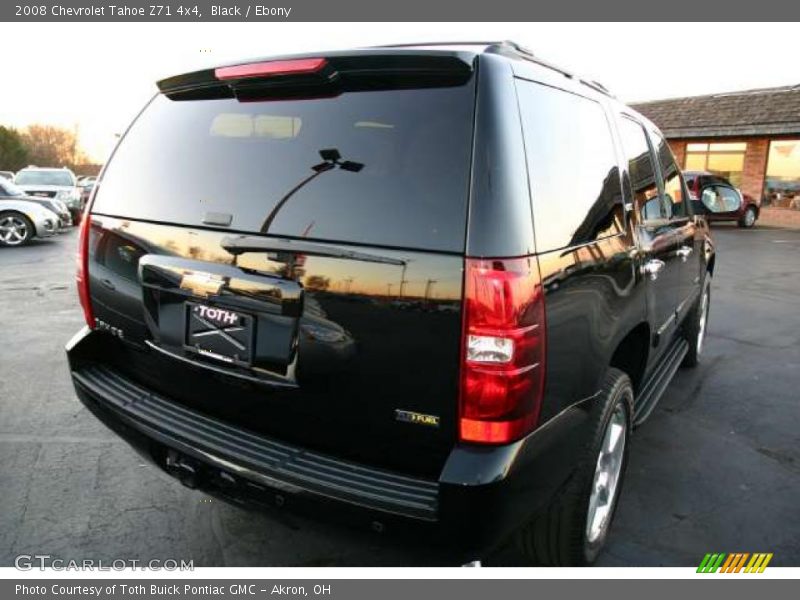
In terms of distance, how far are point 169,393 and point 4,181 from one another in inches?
554

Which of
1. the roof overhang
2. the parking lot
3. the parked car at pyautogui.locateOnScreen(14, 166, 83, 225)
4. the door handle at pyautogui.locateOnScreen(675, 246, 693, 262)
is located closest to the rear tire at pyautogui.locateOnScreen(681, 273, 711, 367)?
the parking lot

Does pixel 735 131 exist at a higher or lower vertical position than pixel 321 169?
higher

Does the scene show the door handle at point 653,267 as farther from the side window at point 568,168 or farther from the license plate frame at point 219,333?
the license plate frame at point 219,333

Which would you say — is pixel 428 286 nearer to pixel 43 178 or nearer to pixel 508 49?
pixel 508 49

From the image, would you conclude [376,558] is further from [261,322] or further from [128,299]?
[128,299]

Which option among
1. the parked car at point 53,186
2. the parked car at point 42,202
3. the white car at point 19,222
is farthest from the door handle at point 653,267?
→ the parked car at point 53,186

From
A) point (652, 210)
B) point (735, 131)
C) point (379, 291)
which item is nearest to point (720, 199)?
point (652, 210)

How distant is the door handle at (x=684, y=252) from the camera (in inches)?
152

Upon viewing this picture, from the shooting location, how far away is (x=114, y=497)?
3.10 m

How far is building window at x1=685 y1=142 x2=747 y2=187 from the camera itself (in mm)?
22125

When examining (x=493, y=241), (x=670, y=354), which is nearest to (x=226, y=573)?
(x=493, y=241)

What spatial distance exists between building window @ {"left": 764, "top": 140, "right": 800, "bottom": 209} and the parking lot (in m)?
18.6

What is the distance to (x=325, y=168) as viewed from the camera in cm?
206

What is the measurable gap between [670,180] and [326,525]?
3.36 m
